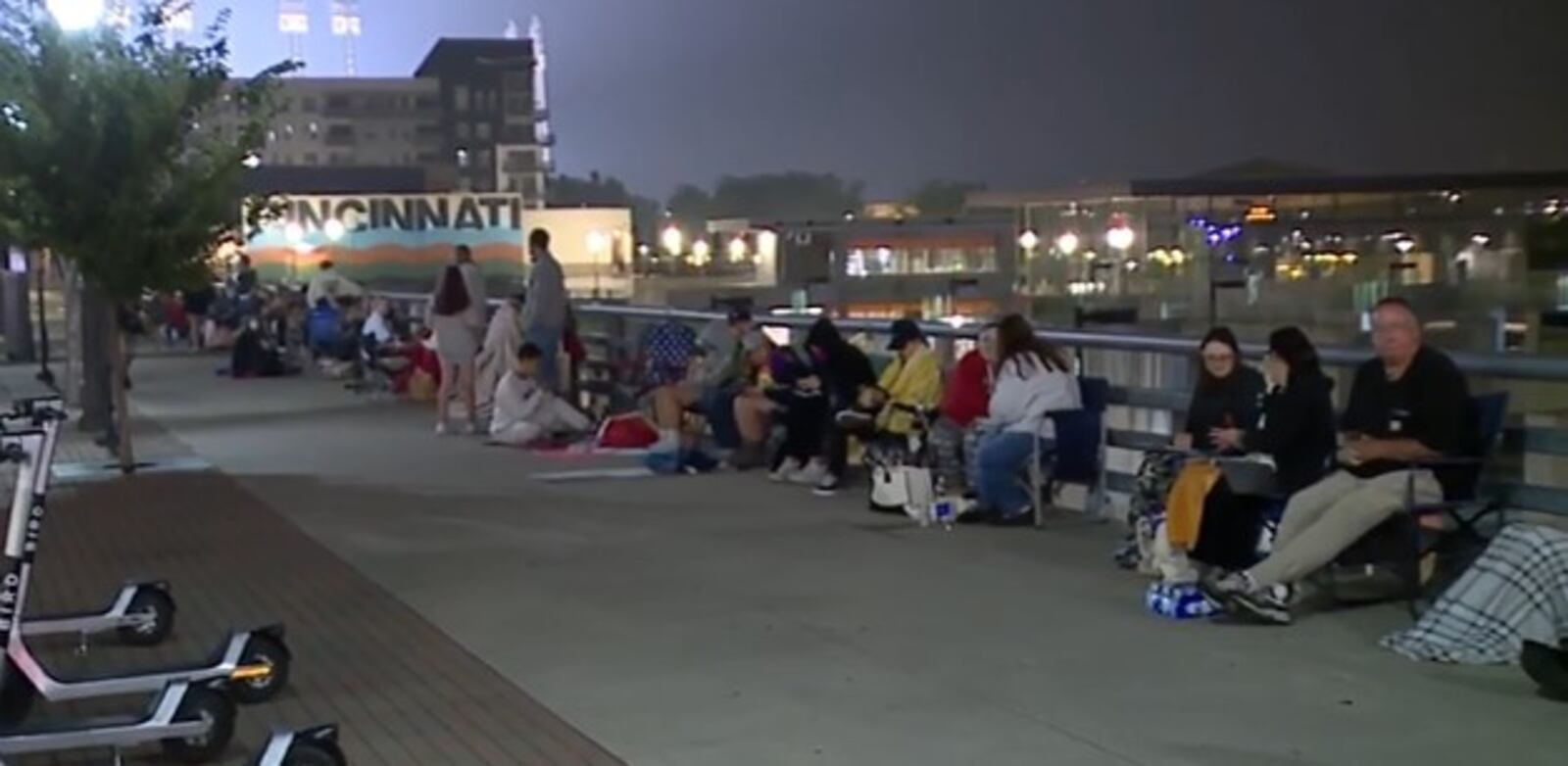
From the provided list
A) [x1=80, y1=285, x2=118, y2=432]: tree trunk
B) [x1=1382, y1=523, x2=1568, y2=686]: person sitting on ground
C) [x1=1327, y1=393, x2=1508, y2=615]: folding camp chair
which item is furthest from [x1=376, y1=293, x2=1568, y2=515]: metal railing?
[x1=80, y1=285, x2=118, y2=432]: tree trunk

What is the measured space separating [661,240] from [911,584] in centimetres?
4806

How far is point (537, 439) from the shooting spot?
634 inches

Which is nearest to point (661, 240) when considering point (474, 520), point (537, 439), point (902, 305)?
point (902, 305)

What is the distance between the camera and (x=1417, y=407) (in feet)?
27.1

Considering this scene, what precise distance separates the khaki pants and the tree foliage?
9137mm

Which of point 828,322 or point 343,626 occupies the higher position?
point 828,322

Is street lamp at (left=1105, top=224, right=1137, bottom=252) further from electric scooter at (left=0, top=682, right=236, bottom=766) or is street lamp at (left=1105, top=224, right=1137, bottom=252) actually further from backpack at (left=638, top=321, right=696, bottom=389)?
electric scooter at (left=0, top=682, right=236, bottom=766)

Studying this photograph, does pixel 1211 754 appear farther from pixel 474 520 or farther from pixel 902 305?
pixel 902 305

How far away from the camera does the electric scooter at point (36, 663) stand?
627 centimetres

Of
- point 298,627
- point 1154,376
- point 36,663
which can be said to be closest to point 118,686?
point 36,663

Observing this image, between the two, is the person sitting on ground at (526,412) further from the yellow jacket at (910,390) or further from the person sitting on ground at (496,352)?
the yellow jacket at (910,390)

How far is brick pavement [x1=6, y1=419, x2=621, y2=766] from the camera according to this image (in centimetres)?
670

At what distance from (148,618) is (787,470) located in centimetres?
570

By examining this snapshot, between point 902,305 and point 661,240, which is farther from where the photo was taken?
point 661,240
